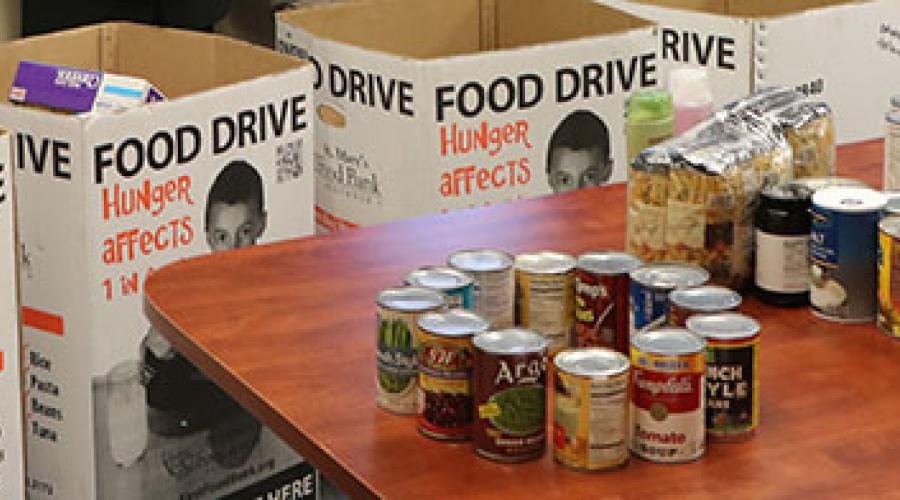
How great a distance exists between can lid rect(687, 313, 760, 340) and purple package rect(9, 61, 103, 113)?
136cm

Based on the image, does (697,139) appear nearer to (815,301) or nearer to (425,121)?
(815,301)

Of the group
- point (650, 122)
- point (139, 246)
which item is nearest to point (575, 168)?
point (139, 246)

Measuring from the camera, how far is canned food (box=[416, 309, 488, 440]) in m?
1.61

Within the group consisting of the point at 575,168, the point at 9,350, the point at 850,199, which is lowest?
the point at 9,350

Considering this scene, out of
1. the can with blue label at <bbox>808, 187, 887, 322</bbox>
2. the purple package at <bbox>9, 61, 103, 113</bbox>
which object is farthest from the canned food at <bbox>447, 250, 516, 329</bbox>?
the purple package at <bbox>9, 61, 103, 113</bbox>

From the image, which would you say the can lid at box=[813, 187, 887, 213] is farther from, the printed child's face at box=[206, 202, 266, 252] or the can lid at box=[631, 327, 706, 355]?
the printed child's face at box=[206, 202, 266, 252]

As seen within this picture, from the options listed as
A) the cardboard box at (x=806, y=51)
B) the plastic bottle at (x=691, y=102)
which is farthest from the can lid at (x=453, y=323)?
the cardboard box at (x=806, y=51)

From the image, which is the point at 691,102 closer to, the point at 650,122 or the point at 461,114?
the point at 650,122

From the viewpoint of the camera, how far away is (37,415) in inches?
105

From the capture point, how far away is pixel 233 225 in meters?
2.72

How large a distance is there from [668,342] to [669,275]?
0.68 feet

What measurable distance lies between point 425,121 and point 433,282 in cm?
101

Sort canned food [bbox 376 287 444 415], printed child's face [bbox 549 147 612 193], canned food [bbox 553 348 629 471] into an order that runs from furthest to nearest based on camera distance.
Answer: printed child's face [bbox 549 147 612 193] → canned food [bbox 376 287 444 415] → canned food [bbox 553 348 629 471]

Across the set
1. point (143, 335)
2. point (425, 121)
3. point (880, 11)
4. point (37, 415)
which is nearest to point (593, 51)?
point (425, 121)
